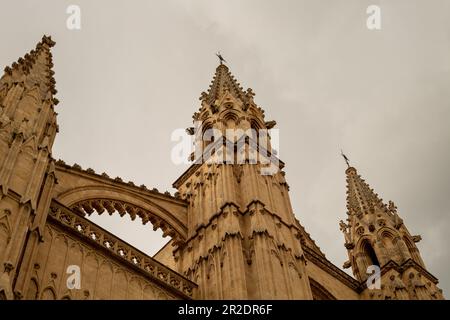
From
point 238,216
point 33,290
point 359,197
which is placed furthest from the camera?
point 359,197

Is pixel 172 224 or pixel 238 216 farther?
pixel 172 224

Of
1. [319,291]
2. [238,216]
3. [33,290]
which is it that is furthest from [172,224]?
[33,290]

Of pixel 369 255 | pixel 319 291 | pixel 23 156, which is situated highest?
pixel 369 255

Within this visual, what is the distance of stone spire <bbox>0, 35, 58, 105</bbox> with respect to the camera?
17.5 meters

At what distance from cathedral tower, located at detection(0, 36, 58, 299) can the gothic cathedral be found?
0.03m

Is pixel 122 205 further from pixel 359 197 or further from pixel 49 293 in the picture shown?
pixel 359 197

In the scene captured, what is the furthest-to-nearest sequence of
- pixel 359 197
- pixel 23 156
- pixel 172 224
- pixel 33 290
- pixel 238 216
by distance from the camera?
pixel 359 197 → pixel 172 224 → pixel 238 216 → pixel 23 156 → pixel 33 290

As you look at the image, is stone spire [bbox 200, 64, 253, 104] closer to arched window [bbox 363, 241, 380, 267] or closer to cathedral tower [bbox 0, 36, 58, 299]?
arched window [bbox 363, 241, 380, 267]

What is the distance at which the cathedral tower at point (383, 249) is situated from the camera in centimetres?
2667

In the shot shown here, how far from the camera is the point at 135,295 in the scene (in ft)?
55.0

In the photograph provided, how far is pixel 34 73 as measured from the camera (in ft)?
61.0

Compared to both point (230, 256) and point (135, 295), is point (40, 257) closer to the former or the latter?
point (135, 295)

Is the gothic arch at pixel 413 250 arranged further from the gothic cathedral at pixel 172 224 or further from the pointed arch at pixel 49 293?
the pointed arch at pixel 49 293

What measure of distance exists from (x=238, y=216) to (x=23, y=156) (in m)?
7.55
